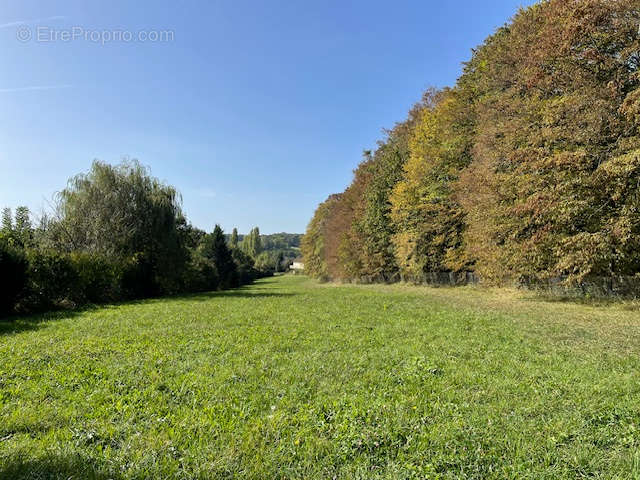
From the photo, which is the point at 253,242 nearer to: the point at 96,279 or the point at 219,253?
the point at 219,253

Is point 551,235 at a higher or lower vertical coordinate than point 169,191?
lower

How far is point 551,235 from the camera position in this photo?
12.9 meters

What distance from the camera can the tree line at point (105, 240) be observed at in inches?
569

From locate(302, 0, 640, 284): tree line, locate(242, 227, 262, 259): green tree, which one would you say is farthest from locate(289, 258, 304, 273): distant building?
locate(302, 0, 640, 284): tree line

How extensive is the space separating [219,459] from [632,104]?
46.7ft

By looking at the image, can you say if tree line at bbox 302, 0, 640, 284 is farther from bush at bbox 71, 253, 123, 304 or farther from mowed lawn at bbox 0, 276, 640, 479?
bush at bbox 71, 253, 123, 304

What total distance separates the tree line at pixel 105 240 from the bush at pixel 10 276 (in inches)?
28.1

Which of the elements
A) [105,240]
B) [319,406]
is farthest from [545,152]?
[105,240]

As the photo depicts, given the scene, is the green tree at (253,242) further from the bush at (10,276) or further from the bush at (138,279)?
the bush at (10,276)

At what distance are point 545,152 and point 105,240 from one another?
73.3ft

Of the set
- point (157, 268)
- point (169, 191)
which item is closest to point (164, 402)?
point (157, 268)

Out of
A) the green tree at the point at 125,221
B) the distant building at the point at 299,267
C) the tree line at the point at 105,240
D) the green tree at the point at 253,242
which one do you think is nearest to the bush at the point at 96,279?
the tree line at the point at 105,240

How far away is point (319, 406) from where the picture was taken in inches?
150

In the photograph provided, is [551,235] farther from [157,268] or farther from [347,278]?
[347,278]
